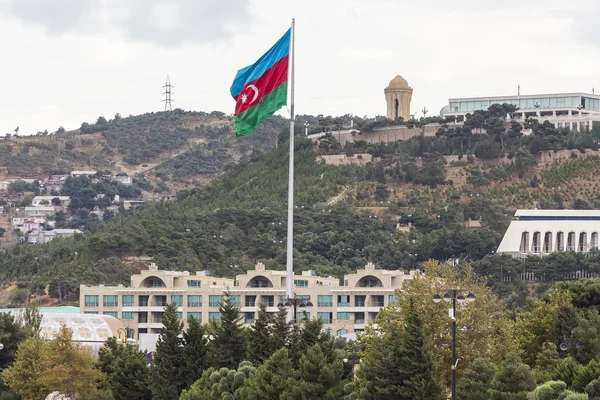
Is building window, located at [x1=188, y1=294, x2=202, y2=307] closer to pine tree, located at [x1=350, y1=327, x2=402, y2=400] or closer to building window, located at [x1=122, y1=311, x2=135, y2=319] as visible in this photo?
building window, located at [x1=122, y1=311, x2=135, y2=319]

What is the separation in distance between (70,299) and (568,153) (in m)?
58.2

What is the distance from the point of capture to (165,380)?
68875 mm

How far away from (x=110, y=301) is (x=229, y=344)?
54.2m

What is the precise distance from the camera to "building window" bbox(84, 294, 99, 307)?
4759 inches

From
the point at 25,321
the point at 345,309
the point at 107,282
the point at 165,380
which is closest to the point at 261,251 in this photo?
the point at 107,282

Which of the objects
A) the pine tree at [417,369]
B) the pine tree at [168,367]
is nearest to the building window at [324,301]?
the pine tree at [168,367]

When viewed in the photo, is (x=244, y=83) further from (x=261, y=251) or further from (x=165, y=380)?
(x=261, y=251)

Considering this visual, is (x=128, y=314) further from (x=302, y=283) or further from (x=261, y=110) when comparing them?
(x=261, y=110)

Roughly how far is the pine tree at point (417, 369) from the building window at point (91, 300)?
6589cm

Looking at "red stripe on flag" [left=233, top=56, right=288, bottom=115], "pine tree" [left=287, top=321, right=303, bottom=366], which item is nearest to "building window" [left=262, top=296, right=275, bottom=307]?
"pine tree" [left=287, top=321, right=303, bottom=366]

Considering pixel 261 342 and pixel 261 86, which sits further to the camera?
pixel 261 342

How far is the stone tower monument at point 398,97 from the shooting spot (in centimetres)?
19088

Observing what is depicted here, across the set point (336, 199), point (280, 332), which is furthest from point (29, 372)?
point (336, 199)

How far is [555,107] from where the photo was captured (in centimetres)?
18525
